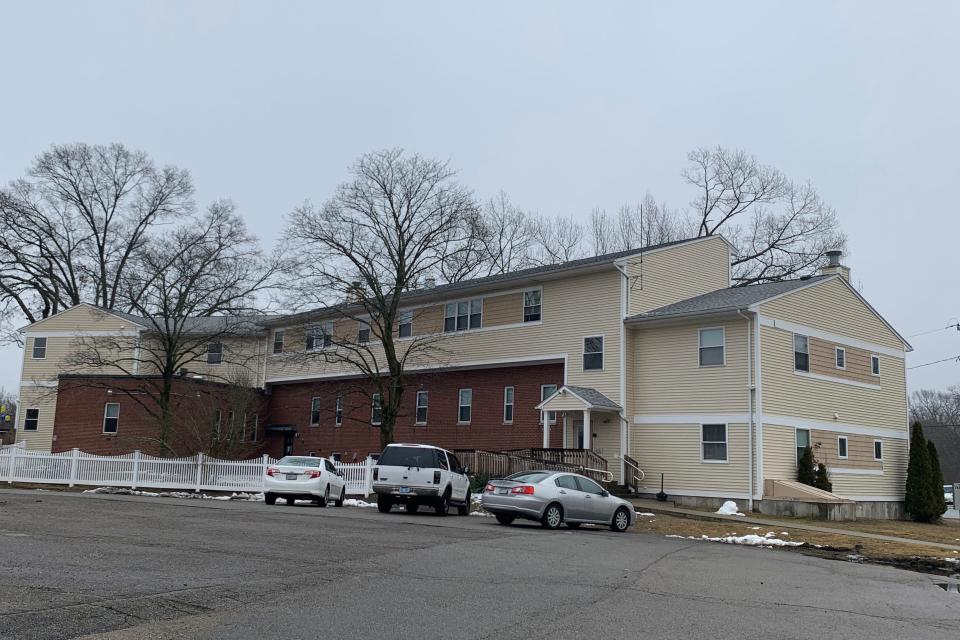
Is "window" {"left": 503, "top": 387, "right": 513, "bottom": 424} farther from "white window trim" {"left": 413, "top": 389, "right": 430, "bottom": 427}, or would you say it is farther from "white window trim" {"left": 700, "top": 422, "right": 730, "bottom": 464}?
"white window trim" {"left": 700, "top": 422, "right": 730, "bottom": 464}

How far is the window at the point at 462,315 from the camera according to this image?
37.0 metres

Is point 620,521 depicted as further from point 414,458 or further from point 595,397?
point 595,397

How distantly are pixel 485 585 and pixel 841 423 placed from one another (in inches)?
1009

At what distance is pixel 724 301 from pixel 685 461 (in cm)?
578

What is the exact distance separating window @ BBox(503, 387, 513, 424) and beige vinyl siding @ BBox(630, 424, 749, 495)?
573 centimetres

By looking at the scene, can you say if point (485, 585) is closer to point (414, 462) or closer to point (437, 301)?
point (414, 462)

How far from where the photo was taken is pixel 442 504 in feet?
74.6

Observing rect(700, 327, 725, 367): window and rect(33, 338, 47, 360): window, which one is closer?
rect(700, 327, 725, 367): window

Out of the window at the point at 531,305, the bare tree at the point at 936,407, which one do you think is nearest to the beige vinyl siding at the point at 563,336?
the window at the point at 531,305

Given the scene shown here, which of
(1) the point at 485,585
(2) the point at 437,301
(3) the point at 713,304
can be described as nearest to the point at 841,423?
(3) the point at 713,304

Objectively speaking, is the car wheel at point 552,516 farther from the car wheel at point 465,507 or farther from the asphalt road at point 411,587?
the car wheel at point 465,507

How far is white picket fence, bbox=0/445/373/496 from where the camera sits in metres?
31.4

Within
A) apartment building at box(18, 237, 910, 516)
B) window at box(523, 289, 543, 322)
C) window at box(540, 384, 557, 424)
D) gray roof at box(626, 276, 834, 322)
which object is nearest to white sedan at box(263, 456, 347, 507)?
apartment building at box(18, 237, 910, 516)

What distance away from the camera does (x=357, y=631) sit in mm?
7898
